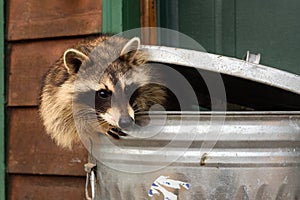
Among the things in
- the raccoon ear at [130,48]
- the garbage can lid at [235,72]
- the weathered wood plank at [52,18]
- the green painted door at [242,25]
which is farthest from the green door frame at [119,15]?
the garbage can lid at [235,72]

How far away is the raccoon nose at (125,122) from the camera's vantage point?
1.12m

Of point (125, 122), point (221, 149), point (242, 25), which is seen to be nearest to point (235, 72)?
point (221, 149)

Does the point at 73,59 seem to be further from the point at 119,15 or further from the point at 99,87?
the point at 119,15

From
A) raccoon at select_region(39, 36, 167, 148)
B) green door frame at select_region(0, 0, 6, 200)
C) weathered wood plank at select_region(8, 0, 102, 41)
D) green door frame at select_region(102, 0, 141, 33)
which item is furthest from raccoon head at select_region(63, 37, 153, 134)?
green door frame at select_region(0, 0, 6, 200)

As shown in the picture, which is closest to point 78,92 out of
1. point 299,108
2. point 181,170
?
point 181,170

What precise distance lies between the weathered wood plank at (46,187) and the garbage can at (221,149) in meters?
0.92

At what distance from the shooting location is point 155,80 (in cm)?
141

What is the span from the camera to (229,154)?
1.00 meters

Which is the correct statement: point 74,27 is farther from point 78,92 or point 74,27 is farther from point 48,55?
point 78,92

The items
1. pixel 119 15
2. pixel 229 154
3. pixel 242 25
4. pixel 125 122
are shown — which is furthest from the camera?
pixel 242 25

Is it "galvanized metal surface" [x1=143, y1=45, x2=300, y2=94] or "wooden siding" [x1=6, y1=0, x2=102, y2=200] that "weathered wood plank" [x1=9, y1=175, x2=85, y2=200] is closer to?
"wooden siding" [x1=6, y1=0, x2=102, y2=200]

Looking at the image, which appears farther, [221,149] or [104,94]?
[104,94]

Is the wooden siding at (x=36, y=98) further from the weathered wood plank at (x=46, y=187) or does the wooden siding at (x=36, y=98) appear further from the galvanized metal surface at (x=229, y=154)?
the galvanized metal surface at (x=229, y=154)

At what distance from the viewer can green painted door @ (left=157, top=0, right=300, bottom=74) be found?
Result: 6.20ft
